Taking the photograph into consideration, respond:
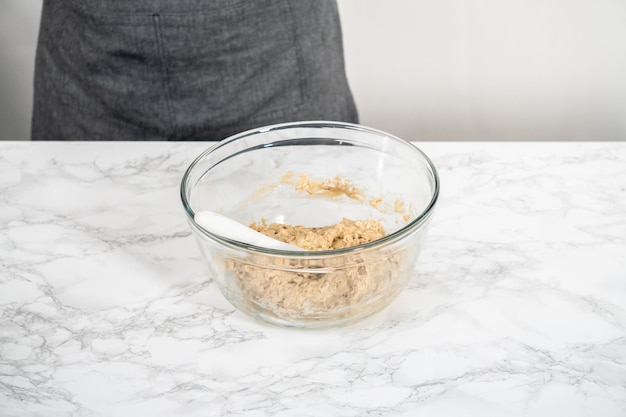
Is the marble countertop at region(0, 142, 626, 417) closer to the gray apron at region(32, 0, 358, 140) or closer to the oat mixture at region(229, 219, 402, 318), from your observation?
the oat mixture at region(229, 219, 402, 318)

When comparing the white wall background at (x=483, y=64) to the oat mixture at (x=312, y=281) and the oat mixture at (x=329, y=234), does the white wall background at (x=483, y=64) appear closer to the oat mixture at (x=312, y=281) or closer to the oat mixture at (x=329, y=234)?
the oat mixture at (x=329, y=234)

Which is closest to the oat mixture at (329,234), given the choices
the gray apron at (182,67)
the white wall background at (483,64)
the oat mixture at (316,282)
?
the oat mixture at (316,282)

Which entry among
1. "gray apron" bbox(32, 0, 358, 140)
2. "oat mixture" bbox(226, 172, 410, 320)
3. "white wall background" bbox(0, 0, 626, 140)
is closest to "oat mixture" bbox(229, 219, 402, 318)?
"oat mixture" bbox(226, 172, 410, 320)

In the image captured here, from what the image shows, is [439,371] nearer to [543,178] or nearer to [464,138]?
[543,178]

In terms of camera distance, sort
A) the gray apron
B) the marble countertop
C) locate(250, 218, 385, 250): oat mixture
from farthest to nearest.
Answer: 1. the gray apron
2. locate(250, 218, 385, 250): oat mixture
3. the marble countertop

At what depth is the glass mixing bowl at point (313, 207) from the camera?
28.5 inches

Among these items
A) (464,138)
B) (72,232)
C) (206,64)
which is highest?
(206,64)

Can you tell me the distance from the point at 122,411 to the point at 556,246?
20.9 inches

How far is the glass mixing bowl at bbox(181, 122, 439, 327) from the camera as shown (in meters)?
0.72

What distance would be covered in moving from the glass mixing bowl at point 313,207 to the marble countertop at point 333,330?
4 cm

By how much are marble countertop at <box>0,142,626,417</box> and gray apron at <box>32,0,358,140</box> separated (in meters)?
0.29

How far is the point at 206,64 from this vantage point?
128 centimetres

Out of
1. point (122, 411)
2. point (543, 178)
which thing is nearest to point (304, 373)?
point (122, 411)

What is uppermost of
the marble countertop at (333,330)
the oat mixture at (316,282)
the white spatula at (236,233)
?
the white spatula at (236,233)
